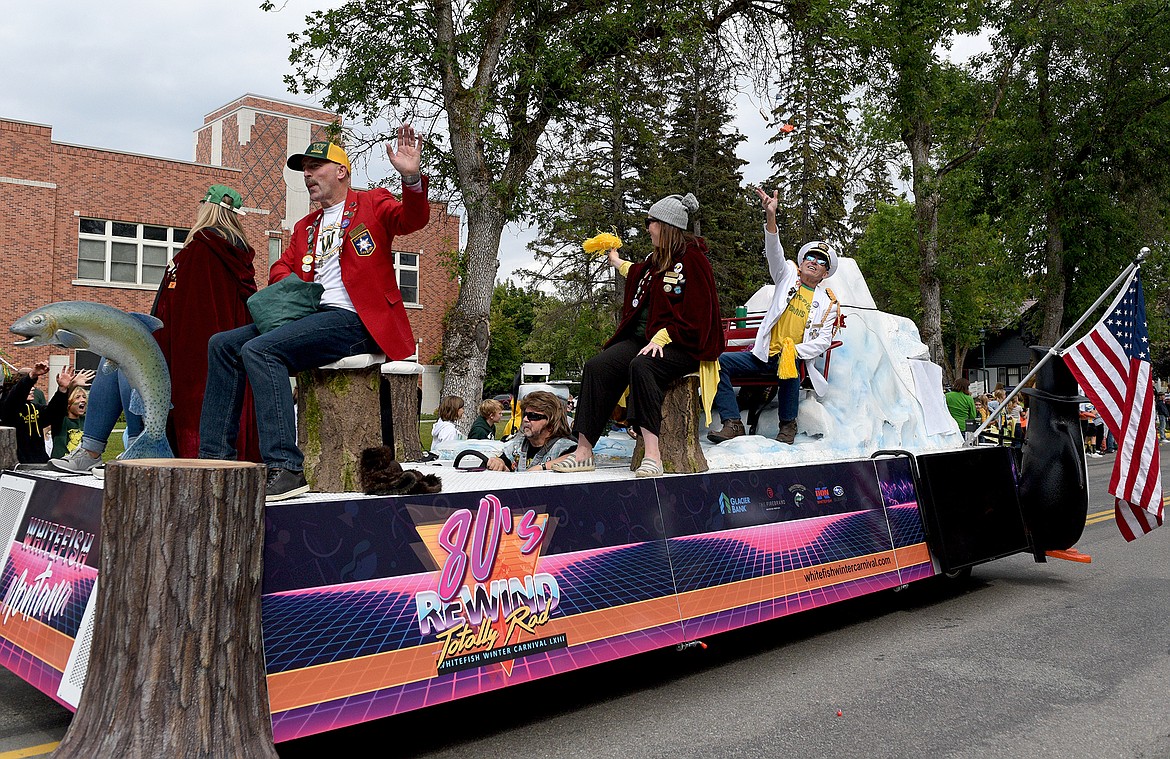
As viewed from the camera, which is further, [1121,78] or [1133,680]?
[1121,78]

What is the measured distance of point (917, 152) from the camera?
22.1 meters

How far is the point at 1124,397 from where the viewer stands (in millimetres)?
7078

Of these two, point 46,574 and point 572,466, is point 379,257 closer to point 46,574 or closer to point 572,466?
point 572,466

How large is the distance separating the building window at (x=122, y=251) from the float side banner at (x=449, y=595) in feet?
86.1

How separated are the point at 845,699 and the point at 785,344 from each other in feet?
8.97

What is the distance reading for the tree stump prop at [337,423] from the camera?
4145 mm

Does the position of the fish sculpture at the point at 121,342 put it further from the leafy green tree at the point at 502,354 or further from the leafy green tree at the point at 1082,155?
the leafy green tree at the point at 502,354

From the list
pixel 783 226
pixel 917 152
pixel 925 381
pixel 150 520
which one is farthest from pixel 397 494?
pixel 783 226

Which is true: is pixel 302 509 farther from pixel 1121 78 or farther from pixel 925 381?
pixel 1121 78

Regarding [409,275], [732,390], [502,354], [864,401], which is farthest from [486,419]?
[502,354]

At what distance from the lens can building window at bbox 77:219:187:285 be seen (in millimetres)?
27000

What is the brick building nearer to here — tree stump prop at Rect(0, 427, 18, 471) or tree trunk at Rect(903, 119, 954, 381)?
tree trunk at Rect(903, 119, 954, 381)

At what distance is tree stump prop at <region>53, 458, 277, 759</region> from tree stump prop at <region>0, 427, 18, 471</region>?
1726mm

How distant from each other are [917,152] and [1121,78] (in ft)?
27.3
